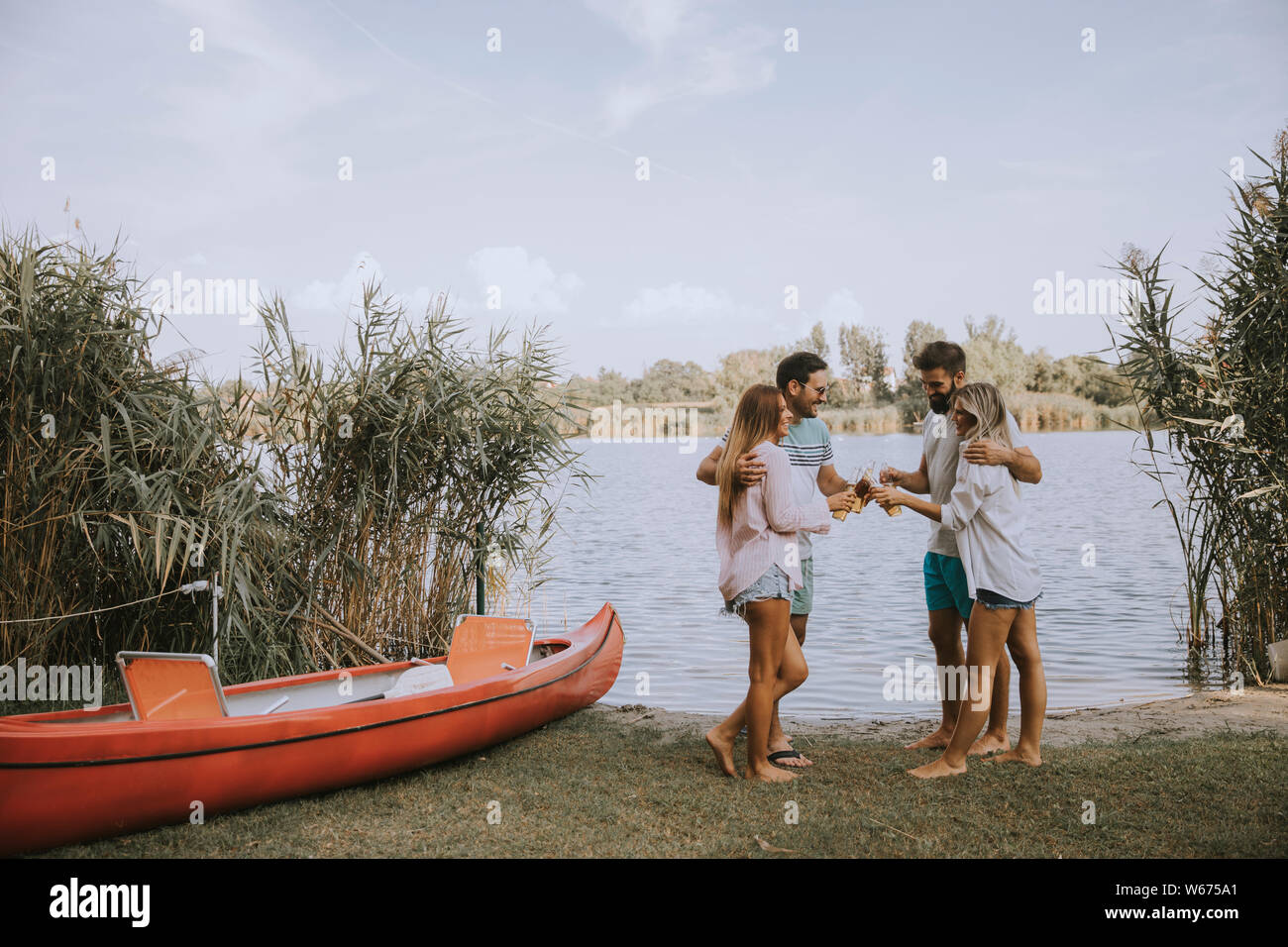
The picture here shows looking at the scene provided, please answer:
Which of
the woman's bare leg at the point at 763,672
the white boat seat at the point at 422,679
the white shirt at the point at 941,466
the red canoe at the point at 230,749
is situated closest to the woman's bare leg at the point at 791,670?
the woman's bare leg at the point at 763,672

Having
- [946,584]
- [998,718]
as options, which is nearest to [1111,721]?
[998,718]

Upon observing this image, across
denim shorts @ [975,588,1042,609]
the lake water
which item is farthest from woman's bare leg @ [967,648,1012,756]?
the lake water

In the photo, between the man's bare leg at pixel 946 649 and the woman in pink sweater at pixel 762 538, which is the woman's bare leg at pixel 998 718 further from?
the woman in pink sweater at pixel 762 538

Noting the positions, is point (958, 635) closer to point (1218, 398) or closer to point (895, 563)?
point (1218, 398)

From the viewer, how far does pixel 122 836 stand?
3.53m

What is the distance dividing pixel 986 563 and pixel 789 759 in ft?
4.09

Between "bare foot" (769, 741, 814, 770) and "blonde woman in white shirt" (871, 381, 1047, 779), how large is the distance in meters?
0.50

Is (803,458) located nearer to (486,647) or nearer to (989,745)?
(989,745)

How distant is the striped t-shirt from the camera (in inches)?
171

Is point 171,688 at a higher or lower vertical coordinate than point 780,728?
higher

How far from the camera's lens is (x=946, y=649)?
454 cm

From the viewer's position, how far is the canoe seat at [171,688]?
395 cm

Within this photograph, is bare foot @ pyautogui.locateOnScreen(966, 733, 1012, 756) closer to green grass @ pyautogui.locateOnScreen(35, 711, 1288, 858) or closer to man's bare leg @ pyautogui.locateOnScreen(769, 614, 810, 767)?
green grass @ pyautogui.locateOnScreen(35, 711, 1288, 858)
